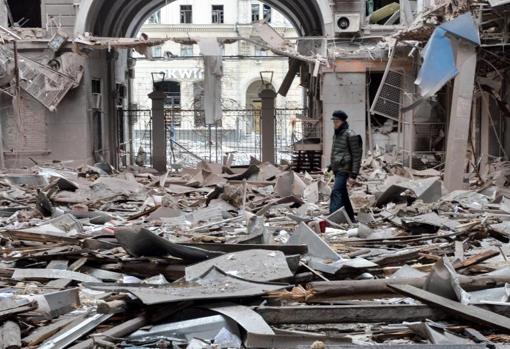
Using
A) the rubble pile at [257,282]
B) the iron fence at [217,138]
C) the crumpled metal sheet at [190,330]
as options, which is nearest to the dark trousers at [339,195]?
the rubble pile at [257,282]

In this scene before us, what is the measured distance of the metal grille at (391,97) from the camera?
21.8 metres

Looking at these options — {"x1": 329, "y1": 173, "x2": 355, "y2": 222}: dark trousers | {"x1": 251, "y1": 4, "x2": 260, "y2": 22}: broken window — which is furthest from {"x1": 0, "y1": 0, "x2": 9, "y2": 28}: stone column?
{"x1": 251, "y1": 4, "x2": 260, "y2": 22}: broken window

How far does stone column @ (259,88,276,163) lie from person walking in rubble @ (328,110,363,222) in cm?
1504

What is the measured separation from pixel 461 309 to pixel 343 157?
5946 mm

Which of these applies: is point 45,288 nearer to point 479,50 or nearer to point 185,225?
point 185,225

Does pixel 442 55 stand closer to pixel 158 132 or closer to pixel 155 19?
pixel 158 132

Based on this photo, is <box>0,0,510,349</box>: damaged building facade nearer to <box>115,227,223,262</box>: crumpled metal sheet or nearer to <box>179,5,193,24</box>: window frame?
<box>115,227,223,262</box>: crumpled metal sheet

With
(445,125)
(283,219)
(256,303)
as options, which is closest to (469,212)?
(283,219)

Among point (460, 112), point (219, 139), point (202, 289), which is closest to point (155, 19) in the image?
point (219, 139)

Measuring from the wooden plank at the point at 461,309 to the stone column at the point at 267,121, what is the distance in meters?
20.8

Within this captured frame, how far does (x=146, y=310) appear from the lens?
236 inches

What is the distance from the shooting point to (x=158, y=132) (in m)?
27.9

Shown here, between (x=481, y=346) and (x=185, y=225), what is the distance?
6773 millimetres

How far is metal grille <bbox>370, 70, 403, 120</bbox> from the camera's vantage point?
21766 mm
